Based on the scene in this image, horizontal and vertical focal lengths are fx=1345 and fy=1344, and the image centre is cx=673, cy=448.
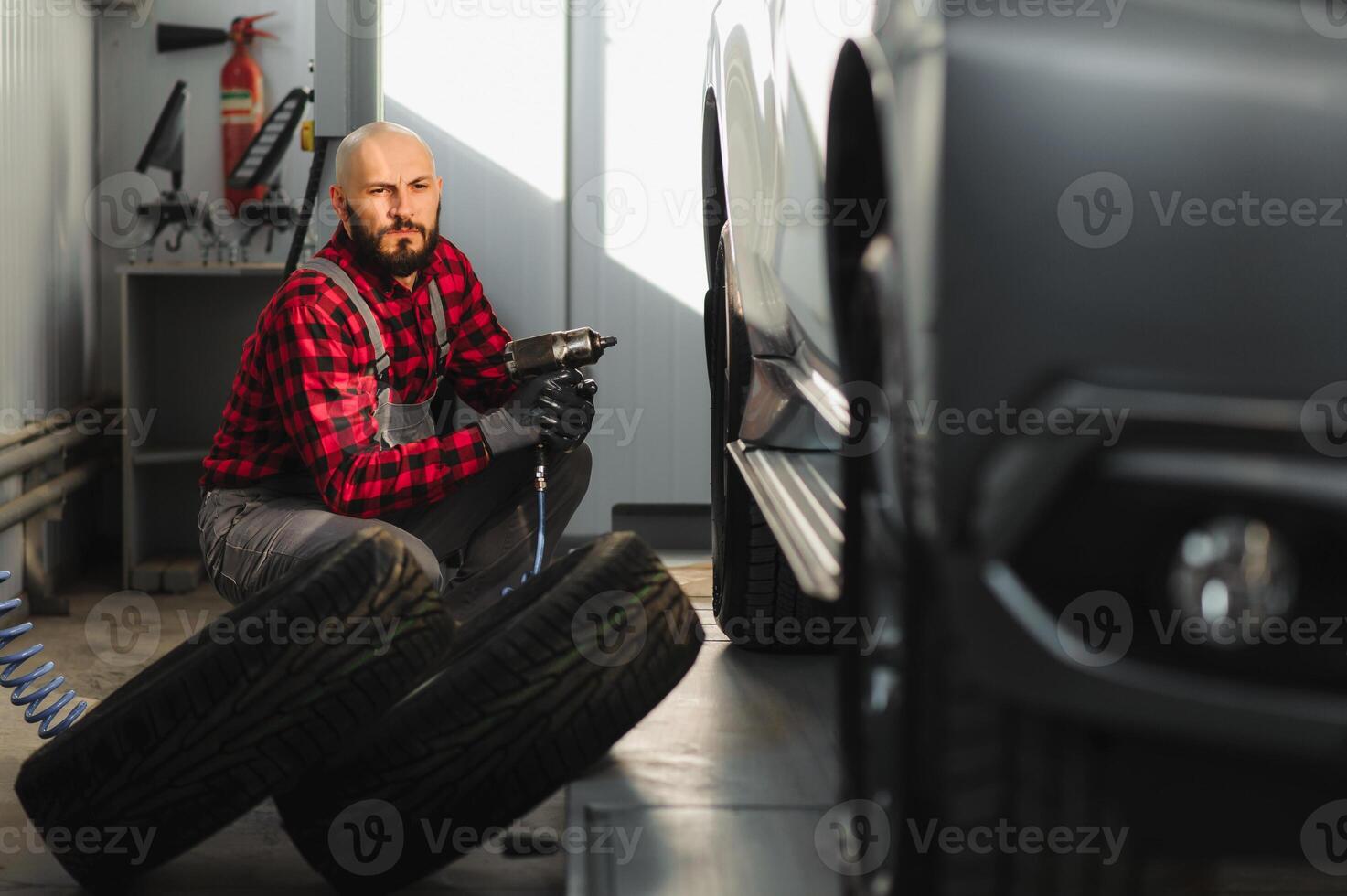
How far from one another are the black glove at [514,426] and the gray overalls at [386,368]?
17 centimetres

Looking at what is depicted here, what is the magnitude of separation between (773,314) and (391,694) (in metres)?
0.73

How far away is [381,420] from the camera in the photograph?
2568 mm

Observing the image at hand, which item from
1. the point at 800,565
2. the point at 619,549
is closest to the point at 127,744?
the point at 619,549

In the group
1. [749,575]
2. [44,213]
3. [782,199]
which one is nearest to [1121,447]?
[782,199]

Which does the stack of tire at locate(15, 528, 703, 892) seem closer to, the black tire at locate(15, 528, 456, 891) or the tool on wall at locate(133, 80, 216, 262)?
the black tire at locate(15, 528, 456, 891)

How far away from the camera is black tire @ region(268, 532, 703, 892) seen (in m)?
1.62

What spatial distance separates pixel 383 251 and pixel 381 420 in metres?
0.32

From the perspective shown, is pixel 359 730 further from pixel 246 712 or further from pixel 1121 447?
pixel 1121 447

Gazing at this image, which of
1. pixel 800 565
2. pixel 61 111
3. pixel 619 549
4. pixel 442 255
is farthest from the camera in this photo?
pixel 61 111

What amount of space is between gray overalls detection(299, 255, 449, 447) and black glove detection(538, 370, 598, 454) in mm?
263

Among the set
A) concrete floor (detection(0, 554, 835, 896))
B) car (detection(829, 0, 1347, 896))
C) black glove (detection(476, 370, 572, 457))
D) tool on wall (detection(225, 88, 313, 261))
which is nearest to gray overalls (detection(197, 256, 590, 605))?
black glove (detection(476, 370, 572, 457))

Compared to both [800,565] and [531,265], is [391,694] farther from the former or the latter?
[531,265]

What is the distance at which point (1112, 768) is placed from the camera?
84cm

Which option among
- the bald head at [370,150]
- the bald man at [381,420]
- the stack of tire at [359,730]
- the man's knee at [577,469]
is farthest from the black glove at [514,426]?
the stack of tire at [359,730]
